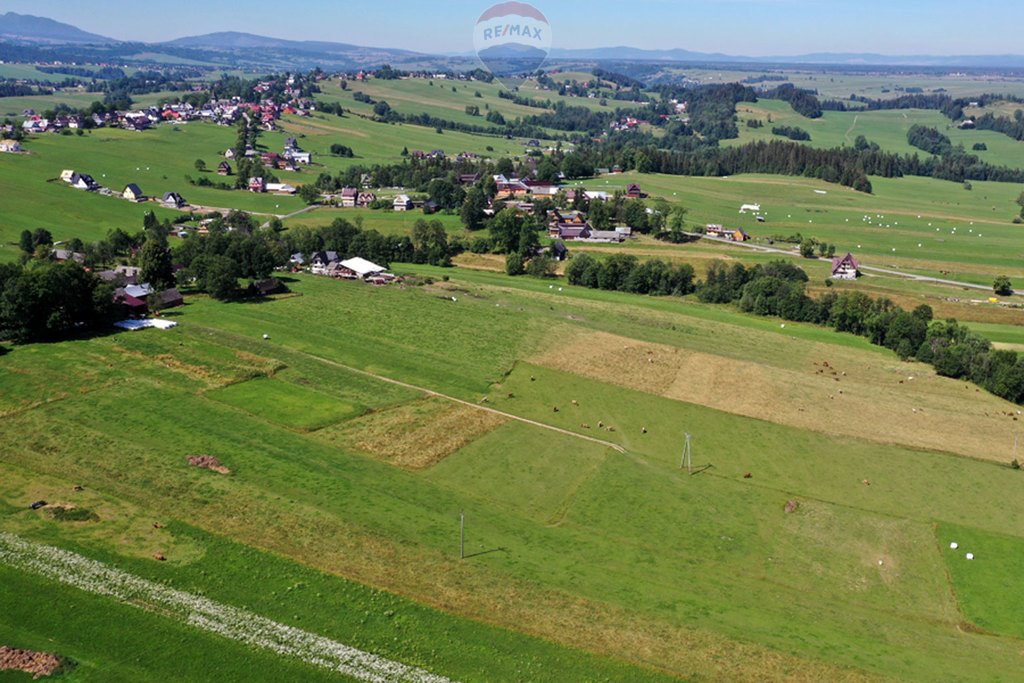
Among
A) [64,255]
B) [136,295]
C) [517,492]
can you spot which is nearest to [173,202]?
[64,255]

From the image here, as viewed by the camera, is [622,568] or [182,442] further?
[182,442]

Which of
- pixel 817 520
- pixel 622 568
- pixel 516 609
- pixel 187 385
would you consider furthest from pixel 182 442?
pixel 817 520

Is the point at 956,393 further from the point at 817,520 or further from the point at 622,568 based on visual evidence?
the point at 622,568

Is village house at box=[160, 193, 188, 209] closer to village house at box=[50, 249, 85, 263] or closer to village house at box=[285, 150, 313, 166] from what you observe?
village house at box=[50, 249, 85, 263]

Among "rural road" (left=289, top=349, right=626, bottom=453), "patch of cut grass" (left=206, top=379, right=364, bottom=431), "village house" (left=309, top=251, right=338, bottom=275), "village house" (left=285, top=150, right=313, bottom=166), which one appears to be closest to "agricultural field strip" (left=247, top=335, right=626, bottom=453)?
"rural road" (left=289, top=349, right=626, bottom=453)

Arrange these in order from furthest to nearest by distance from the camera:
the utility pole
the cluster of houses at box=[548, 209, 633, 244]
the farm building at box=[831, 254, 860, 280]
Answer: the cluster of houses at box=[548, 209, 633, 244], the farm building at box=[831, 254, 860, 280], the utility pole

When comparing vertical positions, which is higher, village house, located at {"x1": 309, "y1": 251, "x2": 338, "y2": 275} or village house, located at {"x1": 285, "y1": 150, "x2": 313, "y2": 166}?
village house, located at {"x1": 285, "y1": 150, "x2": 313, "y2": 166}
